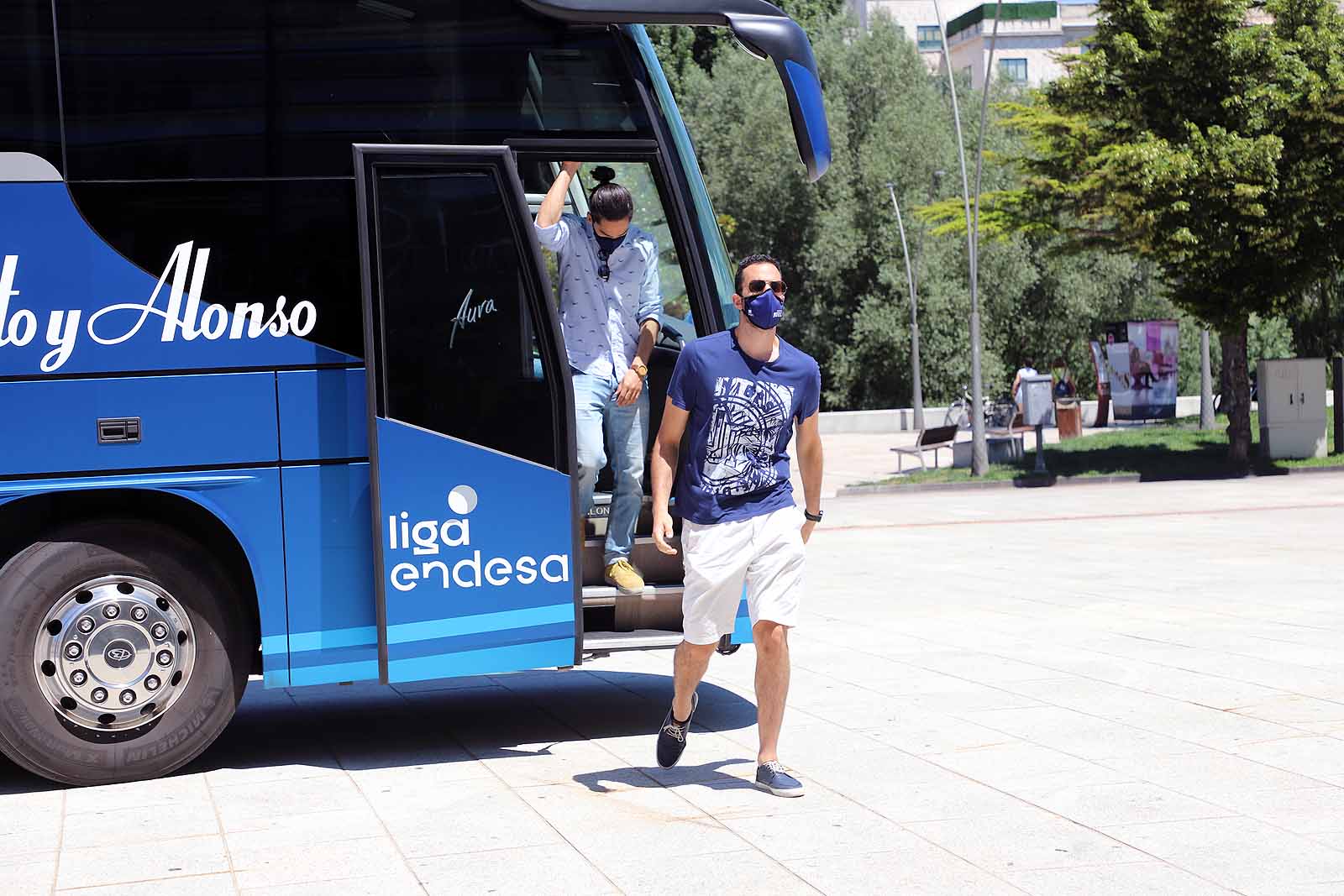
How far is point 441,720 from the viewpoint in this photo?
7809 mm

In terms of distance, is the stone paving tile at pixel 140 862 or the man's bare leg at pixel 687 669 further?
the man's bare leg at pixel 687 669

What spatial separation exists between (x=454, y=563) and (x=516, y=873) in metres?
1.96

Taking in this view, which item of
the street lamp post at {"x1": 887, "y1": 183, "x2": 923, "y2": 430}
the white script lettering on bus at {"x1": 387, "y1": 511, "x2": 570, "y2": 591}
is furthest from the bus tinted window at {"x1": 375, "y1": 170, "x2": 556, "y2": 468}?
the street lamp post at {"x1": 887, "y1": 183, "x2": 923, "y2": 430}

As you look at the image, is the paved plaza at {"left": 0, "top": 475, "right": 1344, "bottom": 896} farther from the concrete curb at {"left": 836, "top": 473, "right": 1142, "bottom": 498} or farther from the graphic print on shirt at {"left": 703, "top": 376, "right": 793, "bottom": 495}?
the concrete curb at {"left": 836, "top": 473, "right": 1142, "bottom": 498}

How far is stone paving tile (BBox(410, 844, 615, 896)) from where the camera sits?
15.6ft

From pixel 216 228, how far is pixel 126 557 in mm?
1394

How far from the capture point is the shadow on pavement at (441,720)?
6.89 metres

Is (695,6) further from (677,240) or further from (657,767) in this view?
(657,767)

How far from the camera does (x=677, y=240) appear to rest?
707 cm

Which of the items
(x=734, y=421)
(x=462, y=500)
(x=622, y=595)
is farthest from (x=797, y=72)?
(x=622, y=595)

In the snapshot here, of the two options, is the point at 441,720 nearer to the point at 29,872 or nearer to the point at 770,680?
the point at 770,680

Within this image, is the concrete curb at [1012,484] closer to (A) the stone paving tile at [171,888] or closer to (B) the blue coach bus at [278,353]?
(B) the blue coach bus at [278,353]

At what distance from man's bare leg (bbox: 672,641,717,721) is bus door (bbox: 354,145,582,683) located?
31.1 inches

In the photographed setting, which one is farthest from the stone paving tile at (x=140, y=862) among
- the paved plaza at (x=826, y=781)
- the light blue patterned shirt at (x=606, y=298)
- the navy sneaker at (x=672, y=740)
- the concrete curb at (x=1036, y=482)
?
the concrete curb at (x=1036, y=482)
